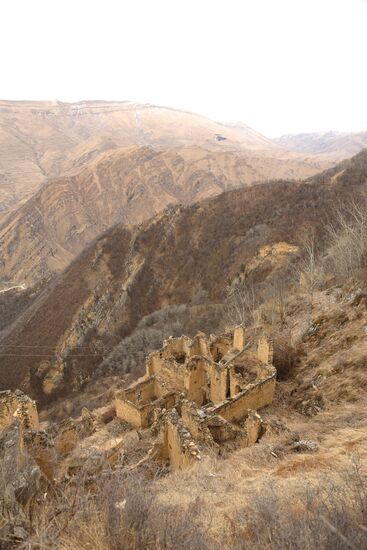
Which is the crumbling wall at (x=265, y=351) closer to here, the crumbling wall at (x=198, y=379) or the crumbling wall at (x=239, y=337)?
the crumbling wall at (x=239, y=337)

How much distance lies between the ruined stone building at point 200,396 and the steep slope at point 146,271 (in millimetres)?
24694

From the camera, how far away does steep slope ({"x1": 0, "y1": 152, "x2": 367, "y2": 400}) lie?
46844mm

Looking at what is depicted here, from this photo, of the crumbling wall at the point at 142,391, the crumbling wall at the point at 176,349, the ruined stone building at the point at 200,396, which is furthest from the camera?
the crumbling wall at the point at 176,349

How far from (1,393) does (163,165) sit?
131 metres

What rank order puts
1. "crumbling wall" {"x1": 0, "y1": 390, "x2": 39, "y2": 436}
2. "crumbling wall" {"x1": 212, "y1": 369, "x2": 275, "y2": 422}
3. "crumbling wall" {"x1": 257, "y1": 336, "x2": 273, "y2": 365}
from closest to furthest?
"crumbling wall" {"x1": 212, "y1": 369, "x2": 275, "y2": 422}
"crumbling wall" {"x1": 0, "y1": 390, "x2": 39, "y2": 436}
"crumbling wall" {"x1": 257, "y1": 336, "x2": 273, "y2": 365}

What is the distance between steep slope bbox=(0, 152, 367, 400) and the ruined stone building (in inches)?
972

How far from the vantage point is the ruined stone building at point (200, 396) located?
11.2 metres

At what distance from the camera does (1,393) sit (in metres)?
15.7

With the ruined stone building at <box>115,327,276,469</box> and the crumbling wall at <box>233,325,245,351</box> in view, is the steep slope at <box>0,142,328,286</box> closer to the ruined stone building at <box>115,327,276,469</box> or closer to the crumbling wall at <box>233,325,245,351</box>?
the ruined stone building at <box>115,327,276,469</box>

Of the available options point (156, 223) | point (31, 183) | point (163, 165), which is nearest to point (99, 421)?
point (156, 223)

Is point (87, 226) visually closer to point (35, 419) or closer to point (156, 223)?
point (156, 223)

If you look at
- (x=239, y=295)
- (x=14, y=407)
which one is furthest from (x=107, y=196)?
(x=14, y=407)

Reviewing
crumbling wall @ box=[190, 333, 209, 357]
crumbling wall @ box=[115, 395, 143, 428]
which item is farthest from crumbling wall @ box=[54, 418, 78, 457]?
crumbling wall @ box=[190, 333, 209, 357]

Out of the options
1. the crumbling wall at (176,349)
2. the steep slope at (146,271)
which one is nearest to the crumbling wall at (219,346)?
the crumbling wall at (176,349)
